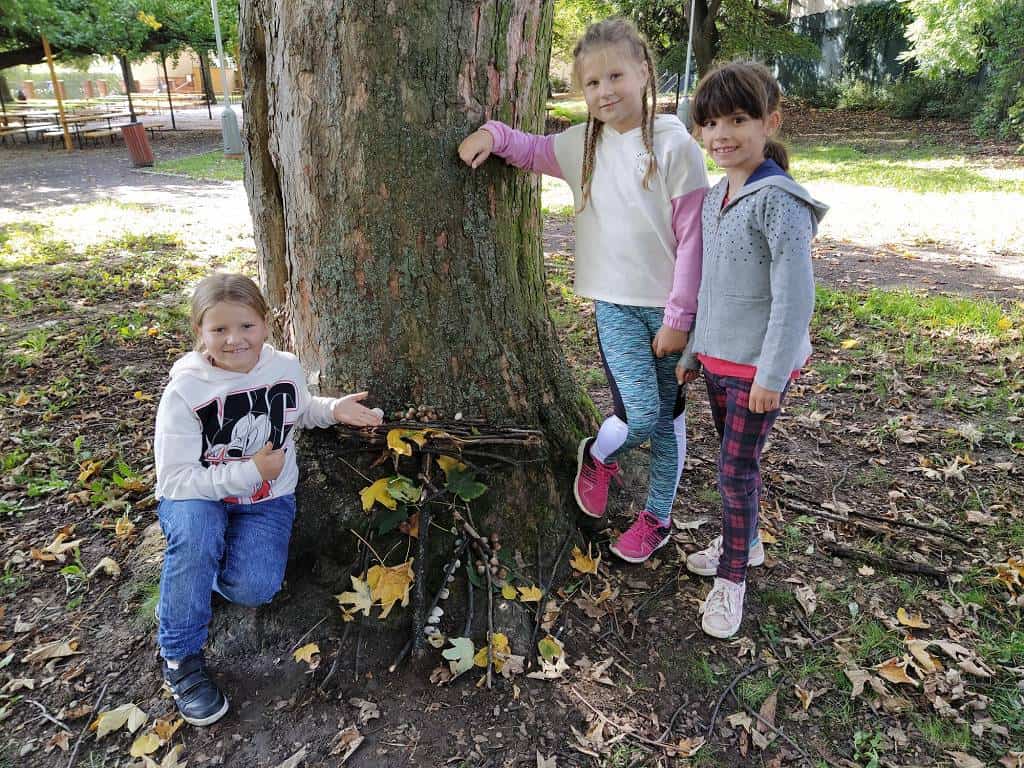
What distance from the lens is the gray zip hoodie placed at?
2.13 meters

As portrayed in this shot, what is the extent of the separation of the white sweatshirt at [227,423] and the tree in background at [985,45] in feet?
57.6

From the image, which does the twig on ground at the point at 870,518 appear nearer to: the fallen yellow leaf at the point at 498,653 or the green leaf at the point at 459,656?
the fallen yellow leaf at the point at 498,653

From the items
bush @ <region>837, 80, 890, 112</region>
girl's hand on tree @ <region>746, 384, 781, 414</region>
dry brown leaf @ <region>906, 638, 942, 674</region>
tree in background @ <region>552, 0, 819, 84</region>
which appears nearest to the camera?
girl's hand on tree @ <region>746, 384, 781, 414</region>

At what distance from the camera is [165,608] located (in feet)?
7.59

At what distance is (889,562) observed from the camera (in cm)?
299

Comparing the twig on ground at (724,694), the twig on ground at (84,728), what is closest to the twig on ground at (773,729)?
the twig on ground at (724,694)

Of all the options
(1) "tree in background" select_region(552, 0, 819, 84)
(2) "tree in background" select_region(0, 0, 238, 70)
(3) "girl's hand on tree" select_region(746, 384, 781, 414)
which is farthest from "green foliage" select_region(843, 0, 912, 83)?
(3) "girl's hand on tree" select_region(746, 384, 781, 414)

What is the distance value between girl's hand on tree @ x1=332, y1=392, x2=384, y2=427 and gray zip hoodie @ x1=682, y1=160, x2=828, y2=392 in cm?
115

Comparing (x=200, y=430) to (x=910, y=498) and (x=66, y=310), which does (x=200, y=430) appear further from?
(x=66, y=310)

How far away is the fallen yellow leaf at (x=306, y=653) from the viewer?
241 cm

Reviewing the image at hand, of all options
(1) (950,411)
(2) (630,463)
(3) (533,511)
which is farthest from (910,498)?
(3) (533,511)

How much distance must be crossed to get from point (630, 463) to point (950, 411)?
2228 millimetres

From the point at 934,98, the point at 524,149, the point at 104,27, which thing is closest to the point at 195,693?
the point at 524,149

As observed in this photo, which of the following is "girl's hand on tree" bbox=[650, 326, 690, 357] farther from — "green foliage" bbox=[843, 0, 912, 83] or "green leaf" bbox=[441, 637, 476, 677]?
"green foliage" bbox=[843, 0, 912, 83]
